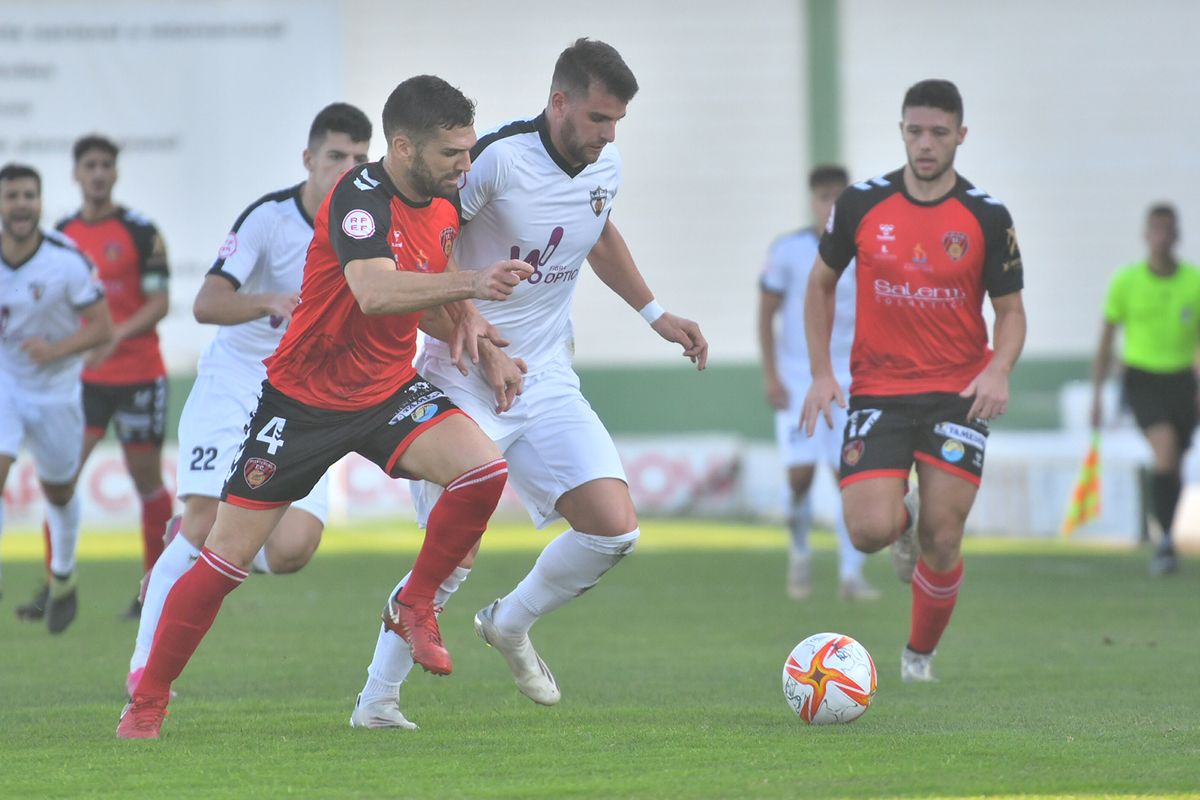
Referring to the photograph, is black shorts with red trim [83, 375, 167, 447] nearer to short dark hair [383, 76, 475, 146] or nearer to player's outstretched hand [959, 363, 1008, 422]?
player's outstretched hand [959, 363, 1008, 422]

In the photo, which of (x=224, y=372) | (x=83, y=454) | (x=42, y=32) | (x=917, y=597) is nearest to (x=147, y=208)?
(x=42, y=32)

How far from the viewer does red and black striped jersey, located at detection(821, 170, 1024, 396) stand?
7.17 m

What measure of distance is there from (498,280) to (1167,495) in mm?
9066

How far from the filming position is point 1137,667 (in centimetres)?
775

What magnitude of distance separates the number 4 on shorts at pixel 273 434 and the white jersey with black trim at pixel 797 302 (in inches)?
219

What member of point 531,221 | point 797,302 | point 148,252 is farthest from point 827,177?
point 531,221

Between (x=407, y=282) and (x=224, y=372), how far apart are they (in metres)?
2.37

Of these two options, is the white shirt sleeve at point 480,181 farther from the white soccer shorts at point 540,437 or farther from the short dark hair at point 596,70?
the white soccer shorts at point 540,437

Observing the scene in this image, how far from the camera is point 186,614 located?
5.72 m

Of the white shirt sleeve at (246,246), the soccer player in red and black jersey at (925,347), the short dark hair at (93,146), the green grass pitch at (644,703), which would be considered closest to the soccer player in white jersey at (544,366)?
the green grass pitch at (644,703)

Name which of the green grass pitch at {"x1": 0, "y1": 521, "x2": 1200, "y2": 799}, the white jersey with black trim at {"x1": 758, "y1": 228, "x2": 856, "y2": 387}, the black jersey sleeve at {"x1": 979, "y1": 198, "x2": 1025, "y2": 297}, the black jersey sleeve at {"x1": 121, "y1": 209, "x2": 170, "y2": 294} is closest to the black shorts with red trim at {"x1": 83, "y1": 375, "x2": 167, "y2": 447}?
the black jersey sleeve at {"x1": 121, "y1": 209, "x2": 170, "y2": 294}

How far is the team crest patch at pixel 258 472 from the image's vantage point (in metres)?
5.61

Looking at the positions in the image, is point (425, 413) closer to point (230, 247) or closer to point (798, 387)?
point (230, 247)

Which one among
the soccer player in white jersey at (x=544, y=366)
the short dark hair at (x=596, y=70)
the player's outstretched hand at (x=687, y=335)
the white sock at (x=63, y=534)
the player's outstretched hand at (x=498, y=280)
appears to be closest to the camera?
the player's outstretched hand at (x=498, y=280)
